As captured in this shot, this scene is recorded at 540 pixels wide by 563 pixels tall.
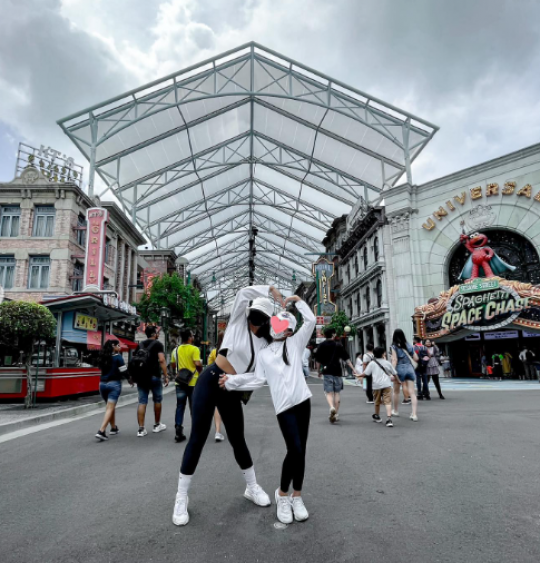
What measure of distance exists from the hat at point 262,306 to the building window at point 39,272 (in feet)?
74.3

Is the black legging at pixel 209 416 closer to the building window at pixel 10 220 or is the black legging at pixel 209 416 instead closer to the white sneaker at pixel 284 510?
the white sneaker at pixel 284 510

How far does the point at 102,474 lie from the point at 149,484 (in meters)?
0.80

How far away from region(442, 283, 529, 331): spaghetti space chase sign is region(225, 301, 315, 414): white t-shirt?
1986 cm

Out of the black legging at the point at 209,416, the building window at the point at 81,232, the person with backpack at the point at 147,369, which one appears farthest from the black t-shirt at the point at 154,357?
the building window at the point at 81,232

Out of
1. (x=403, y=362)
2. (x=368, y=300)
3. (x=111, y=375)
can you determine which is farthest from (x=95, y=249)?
(x=368, y=300)

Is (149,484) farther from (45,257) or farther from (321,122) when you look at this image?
(321,122)

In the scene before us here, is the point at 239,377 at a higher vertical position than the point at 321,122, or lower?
lower

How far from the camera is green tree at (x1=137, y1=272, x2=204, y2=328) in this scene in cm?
2830

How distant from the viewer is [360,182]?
30562mm

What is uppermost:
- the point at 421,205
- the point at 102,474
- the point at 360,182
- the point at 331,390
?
the point at 360,182

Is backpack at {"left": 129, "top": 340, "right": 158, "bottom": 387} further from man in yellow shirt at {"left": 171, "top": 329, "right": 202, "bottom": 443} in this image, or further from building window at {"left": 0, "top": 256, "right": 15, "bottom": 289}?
building window at {"left": 0, "top": 256, "right": 15, "bottom": 289}

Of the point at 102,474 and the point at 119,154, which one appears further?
the point at 119,154

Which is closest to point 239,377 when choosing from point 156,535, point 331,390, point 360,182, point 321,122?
point 156,535

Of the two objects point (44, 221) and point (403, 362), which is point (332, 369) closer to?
point (403, 362)
